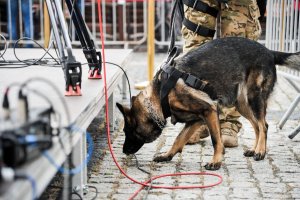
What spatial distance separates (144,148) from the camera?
4867 millimetres

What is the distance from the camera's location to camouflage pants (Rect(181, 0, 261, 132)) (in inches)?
192

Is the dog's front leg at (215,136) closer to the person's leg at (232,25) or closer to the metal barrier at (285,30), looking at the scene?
the person's leg at (232,25)

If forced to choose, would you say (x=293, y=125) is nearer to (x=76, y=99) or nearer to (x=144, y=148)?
(x=144, y=148)

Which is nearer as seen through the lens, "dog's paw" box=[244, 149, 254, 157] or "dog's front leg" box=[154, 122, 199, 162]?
"dog's front leg" box=[154, 122, 199, 162]

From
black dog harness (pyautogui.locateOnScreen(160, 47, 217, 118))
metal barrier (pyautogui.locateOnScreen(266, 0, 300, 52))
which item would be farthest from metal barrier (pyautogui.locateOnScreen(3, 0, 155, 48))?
black dog harness (pyautogui.locateOnScreen(160, 47, 217, 118))

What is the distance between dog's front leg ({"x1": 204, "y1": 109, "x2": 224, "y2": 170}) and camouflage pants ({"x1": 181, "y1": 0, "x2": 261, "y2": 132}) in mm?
638

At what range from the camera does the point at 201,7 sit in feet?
16.0

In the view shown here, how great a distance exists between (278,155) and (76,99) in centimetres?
188

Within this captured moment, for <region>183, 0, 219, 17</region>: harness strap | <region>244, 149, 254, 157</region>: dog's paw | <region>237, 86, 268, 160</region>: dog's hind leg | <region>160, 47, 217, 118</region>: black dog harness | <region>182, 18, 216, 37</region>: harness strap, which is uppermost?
<region>183, 0, 219, 17</region>: harness strap

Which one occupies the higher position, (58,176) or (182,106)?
(182,106)

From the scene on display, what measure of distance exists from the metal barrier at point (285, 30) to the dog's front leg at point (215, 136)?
141 cm

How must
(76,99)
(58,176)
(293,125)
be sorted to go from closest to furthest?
(76,99), (58,176), (293,125)

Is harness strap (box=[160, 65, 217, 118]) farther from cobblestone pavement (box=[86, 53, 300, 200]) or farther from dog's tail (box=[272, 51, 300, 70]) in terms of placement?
dog's tail (box=[272, 51, 300, 70])

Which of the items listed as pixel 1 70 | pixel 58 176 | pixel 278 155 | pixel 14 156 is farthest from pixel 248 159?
pixel 14 156
